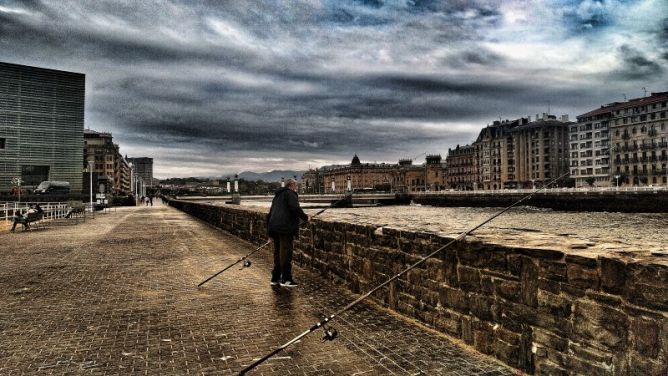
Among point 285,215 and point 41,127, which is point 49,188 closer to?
point 41,127

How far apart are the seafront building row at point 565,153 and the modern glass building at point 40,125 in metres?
66.6

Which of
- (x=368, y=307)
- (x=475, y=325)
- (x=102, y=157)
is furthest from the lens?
(x=102, y=157)

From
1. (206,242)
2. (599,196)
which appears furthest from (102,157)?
(206,242)

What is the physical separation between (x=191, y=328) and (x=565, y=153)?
147 m

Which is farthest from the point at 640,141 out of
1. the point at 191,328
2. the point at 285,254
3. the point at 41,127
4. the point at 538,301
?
the point at 41,127

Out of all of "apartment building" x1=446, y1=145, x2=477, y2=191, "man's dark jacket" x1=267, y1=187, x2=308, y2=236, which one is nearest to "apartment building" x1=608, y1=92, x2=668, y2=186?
"apartment building" x1=446, y1=145, x2=477, y2=191

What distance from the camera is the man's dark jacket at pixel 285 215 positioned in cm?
784

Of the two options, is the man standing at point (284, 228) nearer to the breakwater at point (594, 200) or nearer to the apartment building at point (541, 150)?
the breakwater at point (594, 200)

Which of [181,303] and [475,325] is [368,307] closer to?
[475,325]

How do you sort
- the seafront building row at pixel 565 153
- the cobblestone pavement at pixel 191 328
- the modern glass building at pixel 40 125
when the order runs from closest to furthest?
the cobblestone pavement at pixel 191 328
the seafront building row at pixel 565 153
the modern glass building at pixel 40 125

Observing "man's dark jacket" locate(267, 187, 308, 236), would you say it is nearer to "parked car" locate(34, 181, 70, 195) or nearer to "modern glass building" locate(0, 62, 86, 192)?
"parked car" locate(34, 181, 70, 195)

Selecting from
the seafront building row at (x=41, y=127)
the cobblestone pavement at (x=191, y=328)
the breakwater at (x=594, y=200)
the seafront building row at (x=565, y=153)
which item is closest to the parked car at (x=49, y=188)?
the seafront building row at (x=41, y=127)

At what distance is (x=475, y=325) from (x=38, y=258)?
11.1 m

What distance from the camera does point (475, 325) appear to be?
15.3ft
